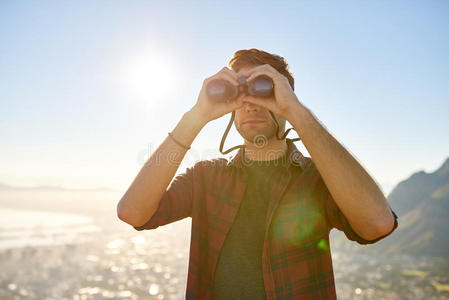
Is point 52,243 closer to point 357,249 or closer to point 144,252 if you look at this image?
point 144,252

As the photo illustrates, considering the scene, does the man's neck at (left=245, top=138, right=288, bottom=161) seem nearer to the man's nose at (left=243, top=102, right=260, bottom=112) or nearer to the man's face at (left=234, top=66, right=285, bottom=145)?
the man's face at (left=234, top=66, right=285, bottom=145)

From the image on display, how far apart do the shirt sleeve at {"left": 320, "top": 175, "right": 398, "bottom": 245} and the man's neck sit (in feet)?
1.68

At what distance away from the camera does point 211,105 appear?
102 inches

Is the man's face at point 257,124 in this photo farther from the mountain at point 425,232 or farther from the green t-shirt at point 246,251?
the mountain at point 425,232

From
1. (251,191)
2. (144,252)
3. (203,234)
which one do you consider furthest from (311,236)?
(144,252)

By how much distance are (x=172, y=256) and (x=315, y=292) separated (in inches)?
6961

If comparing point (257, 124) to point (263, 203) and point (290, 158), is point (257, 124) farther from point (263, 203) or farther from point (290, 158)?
point (263, 203)

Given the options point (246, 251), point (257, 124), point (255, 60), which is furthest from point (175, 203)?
point (255, 60)

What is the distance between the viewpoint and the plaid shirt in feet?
7.27

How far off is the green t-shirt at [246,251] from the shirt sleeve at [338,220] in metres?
0.47

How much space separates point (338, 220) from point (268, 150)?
0.90 meters

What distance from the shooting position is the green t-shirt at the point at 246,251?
7.44 ft

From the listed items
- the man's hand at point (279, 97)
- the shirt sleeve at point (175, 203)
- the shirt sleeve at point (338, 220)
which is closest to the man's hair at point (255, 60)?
the man's hand at point (279, 97)

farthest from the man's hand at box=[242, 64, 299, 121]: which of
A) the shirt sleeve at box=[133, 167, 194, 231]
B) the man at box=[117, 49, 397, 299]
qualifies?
the shirt sleeve at box=[133, 167, 194, 231]
